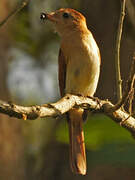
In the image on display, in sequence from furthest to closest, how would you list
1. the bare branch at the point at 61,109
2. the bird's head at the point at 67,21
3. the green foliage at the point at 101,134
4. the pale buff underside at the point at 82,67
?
the bird's head at the point at 67,21 → the green foliage at the point at 101,134 → the pale buff underside at the point at 82,67 → the bare branch at the point at 61,109

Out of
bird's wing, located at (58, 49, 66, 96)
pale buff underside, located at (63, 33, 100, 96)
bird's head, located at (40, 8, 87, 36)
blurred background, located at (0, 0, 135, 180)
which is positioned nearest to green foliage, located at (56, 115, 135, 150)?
blurred background, located at (0, 0, 135, 180)

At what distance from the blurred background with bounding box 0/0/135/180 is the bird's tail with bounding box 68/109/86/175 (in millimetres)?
127

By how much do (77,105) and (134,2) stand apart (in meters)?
2.71

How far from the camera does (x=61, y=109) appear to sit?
3027mm

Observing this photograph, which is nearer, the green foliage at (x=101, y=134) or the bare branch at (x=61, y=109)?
the bare branch at (x=61, y=109)

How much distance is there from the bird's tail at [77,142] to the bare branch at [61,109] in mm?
1286

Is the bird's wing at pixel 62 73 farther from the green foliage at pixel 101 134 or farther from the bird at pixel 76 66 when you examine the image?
the green foliage at pixel 101 134

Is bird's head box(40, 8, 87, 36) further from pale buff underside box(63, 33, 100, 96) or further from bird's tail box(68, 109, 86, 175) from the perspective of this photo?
bird's tail box(68, 109, 86, 175)

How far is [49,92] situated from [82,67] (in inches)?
135

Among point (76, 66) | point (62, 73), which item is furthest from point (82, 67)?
point (62, 73)

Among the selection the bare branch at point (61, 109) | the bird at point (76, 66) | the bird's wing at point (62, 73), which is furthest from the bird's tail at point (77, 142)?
the bare branch at point (61, 109)

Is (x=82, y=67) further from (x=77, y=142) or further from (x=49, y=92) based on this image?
(x=49, y=92)

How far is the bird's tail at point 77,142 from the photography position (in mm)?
4961

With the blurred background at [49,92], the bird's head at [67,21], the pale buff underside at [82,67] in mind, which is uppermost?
the bird's head at [67,21]
